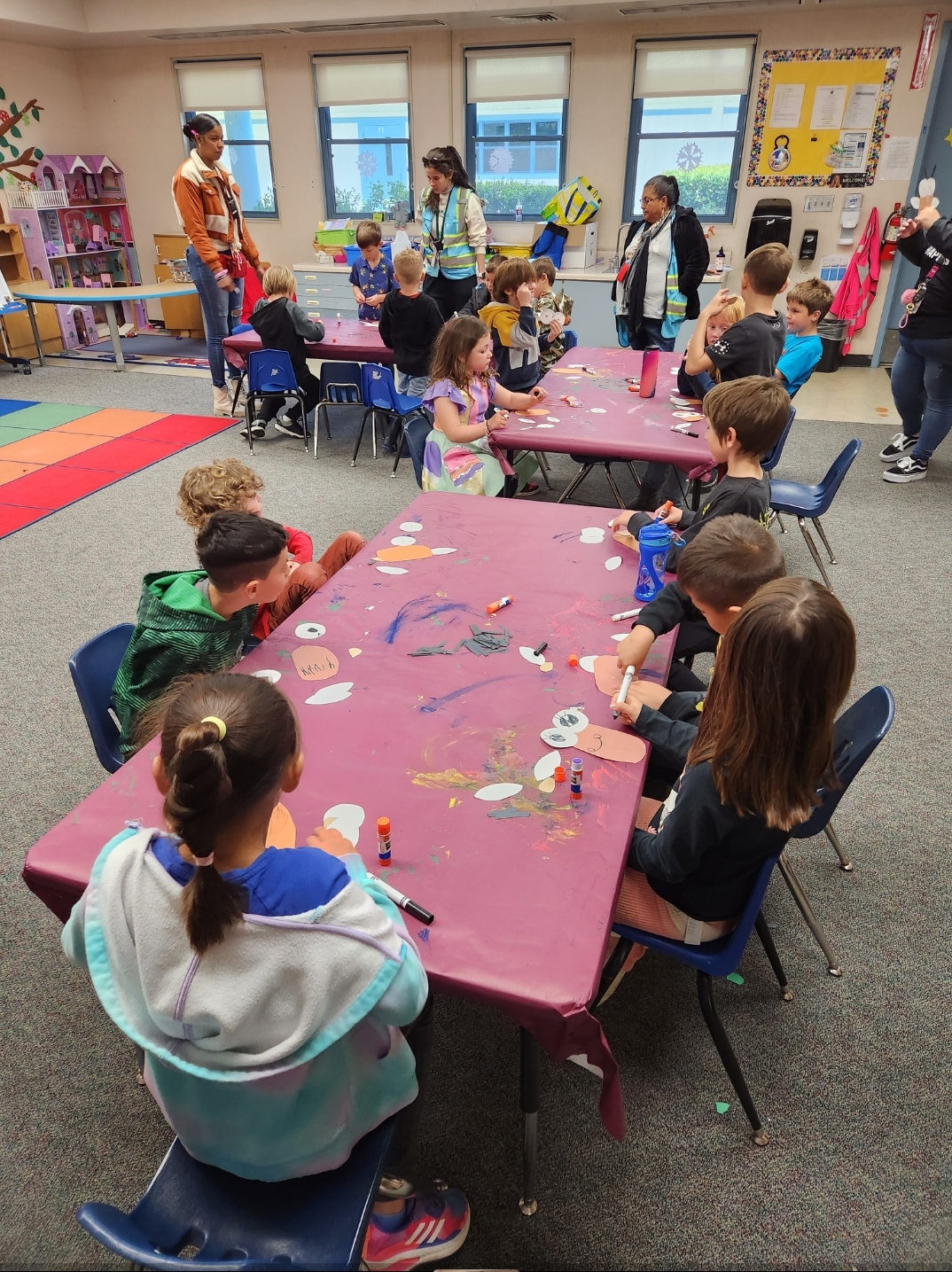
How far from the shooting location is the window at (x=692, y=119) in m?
6.89

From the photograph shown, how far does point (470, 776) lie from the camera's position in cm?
142

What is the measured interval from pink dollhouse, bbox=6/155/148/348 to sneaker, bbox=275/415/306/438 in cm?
277

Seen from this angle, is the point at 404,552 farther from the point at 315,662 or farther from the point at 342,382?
the point at 342,382

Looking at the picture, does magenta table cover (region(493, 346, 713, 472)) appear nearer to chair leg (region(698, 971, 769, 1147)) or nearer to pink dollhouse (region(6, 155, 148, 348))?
chair leg (region(698, 971, 769, 1147))

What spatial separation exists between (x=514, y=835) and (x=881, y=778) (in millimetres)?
1707

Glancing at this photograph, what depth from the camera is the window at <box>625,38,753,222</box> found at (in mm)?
6891

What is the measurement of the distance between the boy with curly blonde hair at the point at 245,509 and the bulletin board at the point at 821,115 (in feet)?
22.2

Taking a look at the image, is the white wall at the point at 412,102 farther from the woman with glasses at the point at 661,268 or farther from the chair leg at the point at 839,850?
the chair leg at the point at 839,850

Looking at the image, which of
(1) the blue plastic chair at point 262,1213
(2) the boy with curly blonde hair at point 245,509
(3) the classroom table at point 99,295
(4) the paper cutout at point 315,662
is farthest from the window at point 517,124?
(1) the blue plastic chair at point 262,1213

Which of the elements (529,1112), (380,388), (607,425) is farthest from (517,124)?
(529,1112)

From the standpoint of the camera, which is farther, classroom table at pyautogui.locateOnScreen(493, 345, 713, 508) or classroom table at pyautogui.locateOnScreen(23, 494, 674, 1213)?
classroom table at pyautogui.locateOnScreen(493, 345, 713, 508)

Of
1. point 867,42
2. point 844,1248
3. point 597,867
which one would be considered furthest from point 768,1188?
point 867,42

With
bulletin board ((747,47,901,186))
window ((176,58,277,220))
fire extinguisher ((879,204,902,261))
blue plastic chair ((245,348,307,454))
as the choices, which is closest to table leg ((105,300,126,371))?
window ((176,58,277,220))

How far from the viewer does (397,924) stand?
3.31 feet
